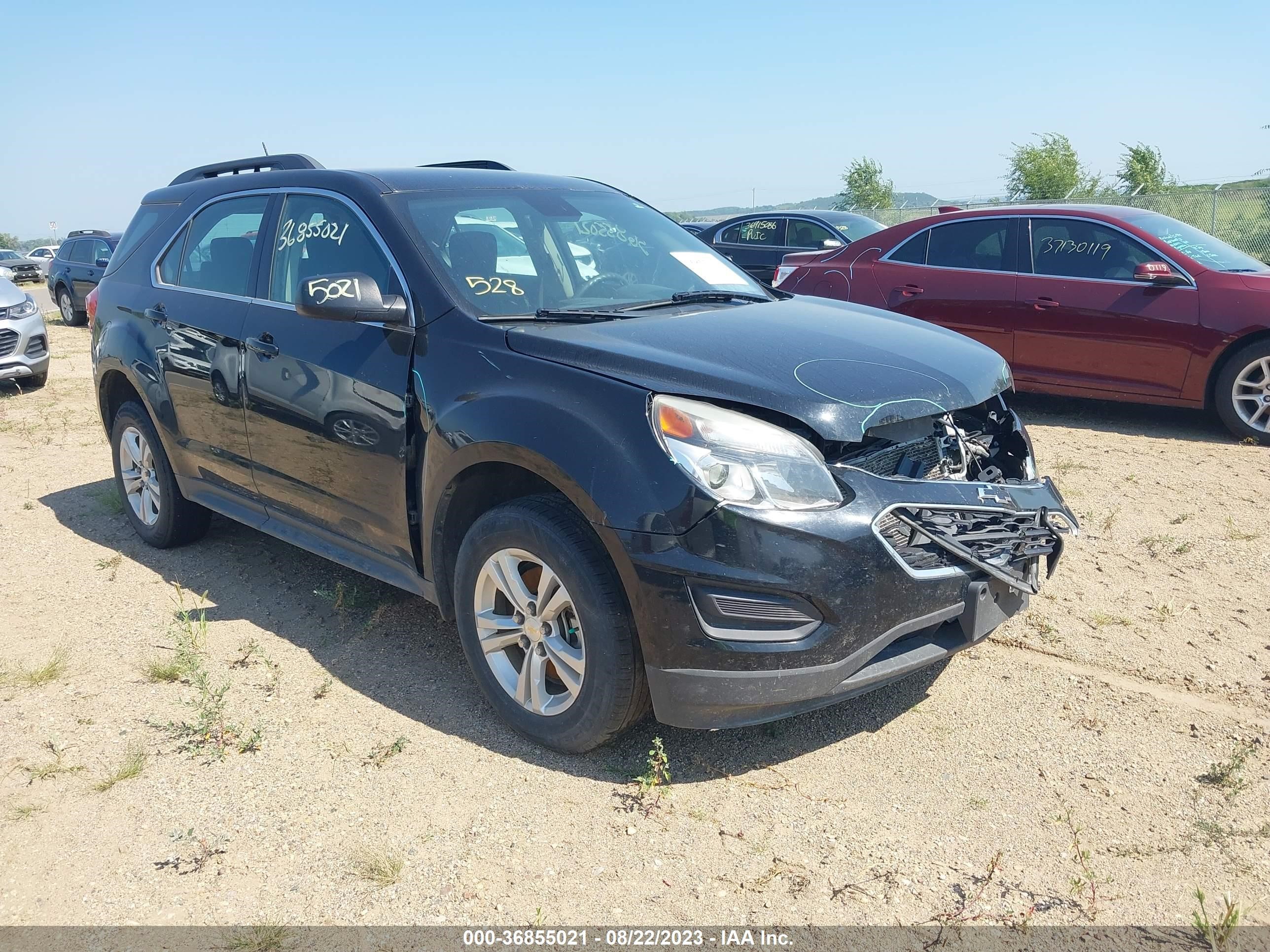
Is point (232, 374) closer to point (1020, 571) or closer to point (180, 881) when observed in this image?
point (180, 881)

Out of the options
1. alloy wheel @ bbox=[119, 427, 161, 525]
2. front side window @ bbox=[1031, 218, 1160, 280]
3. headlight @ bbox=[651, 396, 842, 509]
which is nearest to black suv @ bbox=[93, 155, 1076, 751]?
headlight @ bbox=[651, 396, 842, 509]

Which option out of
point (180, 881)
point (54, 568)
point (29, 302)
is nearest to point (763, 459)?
point (180, 881)

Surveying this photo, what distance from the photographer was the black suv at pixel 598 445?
279 centimetres

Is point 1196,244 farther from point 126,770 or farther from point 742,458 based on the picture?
point 126,770

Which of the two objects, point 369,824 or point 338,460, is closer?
point 369,824

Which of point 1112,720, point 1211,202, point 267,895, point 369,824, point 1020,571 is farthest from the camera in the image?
point 1211,202

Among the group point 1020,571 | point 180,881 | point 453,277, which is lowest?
point 180,881

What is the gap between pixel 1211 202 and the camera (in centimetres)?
1722

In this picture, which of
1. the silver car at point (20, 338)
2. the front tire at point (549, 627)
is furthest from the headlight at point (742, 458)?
the silver car at point (20, 338)

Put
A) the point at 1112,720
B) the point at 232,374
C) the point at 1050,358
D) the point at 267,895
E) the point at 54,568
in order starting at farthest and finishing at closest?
the point at 1050,358 < the point at 54,568 < the point at 232,374 < the point at 1112,720 < the point at 267,895

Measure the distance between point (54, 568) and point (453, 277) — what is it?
123 inches

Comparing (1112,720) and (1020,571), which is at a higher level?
(1020,571)

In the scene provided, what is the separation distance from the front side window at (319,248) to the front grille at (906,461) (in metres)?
1.75

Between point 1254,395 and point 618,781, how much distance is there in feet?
18.8
